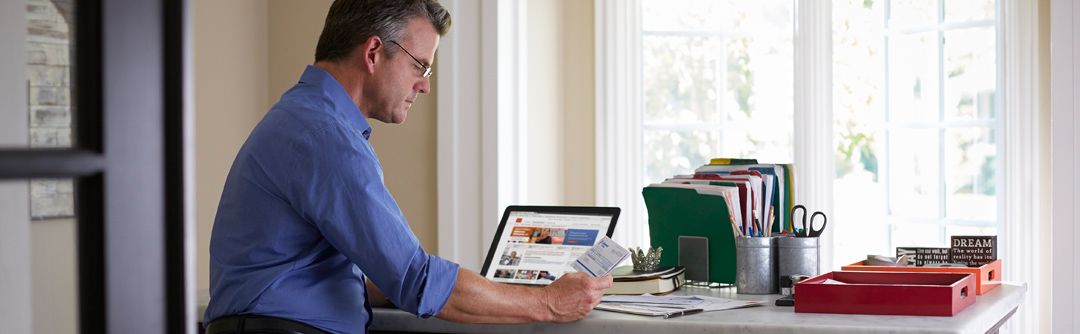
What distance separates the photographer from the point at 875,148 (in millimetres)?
4566

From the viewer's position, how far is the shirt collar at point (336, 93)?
79.1 inches

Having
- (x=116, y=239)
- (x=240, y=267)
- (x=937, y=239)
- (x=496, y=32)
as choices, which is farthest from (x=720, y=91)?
(x=116, y=239)

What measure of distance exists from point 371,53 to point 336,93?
0.12 meters

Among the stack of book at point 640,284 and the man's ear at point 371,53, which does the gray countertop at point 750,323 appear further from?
the man's ear at point 371,53

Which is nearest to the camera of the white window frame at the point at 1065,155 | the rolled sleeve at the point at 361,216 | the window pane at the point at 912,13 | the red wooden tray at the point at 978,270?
the rolled sleeve at the point at 361,216

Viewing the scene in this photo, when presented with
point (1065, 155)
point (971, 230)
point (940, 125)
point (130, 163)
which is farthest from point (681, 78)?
point (130, 163)

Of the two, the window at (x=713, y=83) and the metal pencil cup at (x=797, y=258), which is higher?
the window at (x=713, y=83)

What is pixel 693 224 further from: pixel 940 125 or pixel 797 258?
pixel 940 125

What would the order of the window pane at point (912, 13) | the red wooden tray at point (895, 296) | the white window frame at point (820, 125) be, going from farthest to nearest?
1. the window pane at point (912, 13)
2. the white window frame at point (820, 125)
3. the red wooden tray at point (895, 296)

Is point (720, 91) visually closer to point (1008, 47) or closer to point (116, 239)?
point (1008, 47)

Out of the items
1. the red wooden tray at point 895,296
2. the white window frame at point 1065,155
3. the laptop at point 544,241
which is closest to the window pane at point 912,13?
the white window frame at point 1065,155

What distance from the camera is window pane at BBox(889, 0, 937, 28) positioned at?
4.35 meters

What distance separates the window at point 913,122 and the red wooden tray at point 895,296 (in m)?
2.28

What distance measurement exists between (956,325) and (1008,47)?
259cm
